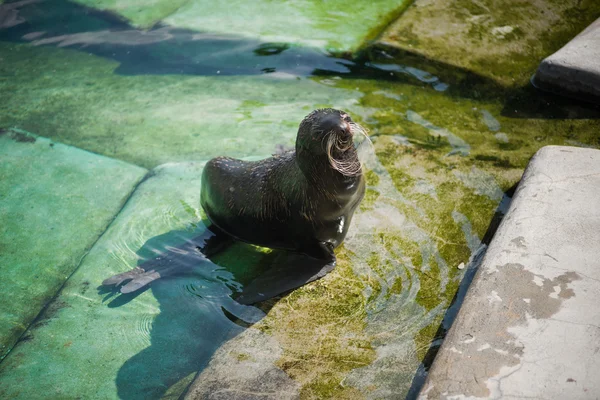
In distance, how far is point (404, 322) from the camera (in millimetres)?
3553

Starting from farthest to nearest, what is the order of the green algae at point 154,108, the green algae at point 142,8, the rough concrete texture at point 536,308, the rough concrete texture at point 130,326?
the green algae at point 142,8
the green algae at point 154,108
the rough concrete texture at point 130,326
the rough concrete texture at point 536,308

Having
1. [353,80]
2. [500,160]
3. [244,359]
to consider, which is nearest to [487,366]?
[244,359]

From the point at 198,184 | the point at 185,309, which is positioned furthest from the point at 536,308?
the point at 198,184

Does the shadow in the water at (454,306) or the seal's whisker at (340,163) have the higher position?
the seal's whisker at (340,163)

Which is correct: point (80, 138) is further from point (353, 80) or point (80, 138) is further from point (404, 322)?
point (404, 322)

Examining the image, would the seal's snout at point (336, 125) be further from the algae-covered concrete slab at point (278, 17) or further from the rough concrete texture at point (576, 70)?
the algae-covered concrete slab at point (278, 17)

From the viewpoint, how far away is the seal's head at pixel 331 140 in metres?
3.55

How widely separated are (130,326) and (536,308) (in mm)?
2404

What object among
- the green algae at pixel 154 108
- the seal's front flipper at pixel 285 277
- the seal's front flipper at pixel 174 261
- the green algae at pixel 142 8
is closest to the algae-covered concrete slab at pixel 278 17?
the green algae at pixel 142 8

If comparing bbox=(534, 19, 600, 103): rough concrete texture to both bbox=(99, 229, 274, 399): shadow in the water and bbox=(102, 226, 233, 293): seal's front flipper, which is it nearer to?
bbox=(99, 229, 274, 399): shadow in the water

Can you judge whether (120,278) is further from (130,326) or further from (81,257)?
(81,257)

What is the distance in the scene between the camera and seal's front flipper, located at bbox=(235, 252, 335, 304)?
3717 mm

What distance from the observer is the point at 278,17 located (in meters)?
7.14

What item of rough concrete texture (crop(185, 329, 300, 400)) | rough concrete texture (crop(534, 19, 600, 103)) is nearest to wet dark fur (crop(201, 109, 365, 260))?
rough concrete texture (crop(185, 329, 300, 400))
